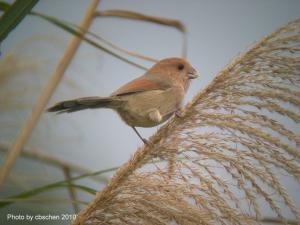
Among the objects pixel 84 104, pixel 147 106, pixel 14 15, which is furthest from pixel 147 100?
pixel 14 15

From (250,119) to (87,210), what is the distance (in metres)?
0.79

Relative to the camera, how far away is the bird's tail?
9.32 feet

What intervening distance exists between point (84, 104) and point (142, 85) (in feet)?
3.01

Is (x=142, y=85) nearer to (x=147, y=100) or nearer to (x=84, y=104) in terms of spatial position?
(x=147, y=100)

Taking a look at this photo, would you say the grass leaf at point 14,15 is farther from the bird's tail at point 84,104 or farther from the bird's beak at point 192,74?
the bird's beak at point 192,74

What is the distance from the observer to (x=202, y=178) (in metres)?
1.92

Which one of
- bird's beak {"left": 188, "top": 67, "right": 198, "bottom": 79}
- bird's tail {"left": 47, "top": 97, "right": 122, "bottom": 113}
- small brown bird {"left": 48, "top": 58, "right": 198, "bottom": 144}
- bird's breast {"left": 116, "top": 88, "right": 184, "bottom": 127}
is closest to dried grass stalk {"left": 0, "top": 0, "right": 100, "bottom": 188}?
bird's tail {"left": 47, "top": 97, "right": 122, "bottom": 113}

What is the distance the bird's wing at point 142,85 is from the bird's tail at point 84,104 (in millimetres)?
90

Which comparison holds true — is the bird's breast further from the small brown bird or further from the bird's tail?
the bird's tail

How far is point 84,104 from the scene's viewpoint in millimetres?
3232

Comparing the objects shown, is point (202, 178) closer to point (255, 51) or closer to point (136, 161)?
point (136, 161)

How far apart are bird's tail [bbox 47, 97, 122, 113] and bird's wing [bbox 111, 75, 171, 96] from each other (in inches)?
3.6

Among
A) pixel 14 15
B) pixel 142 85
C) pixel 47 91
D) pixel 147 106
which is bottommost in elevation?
pixel 14 15

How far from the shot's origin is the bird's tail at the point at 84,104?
9.32ft
